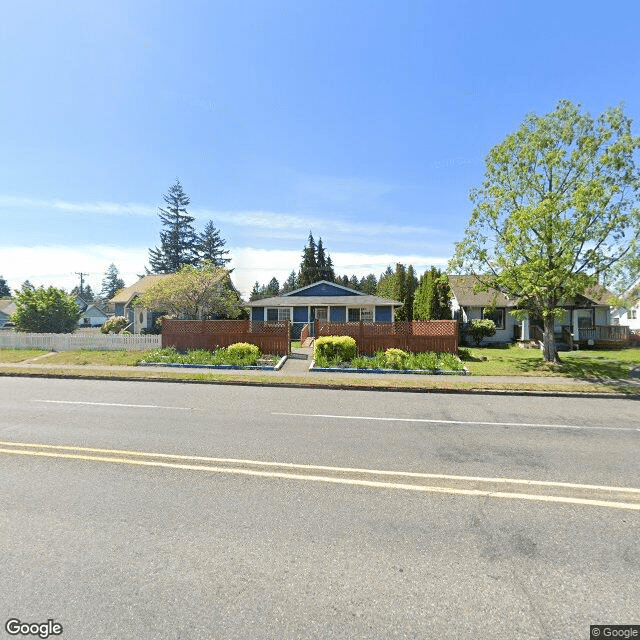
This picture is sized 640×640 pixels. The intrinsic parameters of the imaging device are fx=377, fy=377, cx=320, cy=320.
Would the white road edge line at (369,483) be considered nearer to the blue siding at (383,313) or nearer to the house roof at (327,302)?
the house roof at (327,302)

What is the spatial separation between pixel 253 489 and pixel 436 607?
2667 mm

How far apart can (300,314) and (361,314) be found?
518 cm

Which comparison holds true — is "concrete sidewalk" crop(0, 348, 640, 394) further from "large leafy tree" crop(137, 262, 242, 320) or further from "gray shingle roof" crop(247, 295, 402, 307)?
"gray shingle roof" crop(247, 295, 402, 307)

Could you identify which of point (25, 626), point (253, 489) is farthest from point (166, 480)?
point (25, 626)

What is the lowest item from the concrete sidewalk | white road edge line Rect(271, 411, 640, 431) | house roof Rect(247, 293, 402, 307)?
white road edge line Rect(271, 411, 640, 431)

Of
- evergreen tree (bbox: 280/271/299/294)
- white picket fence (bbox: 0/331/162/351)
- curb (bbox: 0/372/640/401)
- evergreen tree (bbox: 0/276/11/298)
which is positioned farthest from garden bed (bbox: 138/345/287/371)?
evergreen tree (bbox: 0/276/11/298)

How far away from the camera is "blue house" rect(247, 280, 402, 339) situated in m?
31.3

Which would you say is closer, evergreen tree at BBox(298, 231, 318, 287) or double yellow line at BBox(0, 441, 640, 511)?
double yellow line at BBox(0, 441, 640, 511)

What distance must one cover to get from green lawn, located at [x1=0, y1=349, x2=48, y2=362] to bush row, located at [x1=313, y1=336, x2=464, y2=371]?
52.8 feet

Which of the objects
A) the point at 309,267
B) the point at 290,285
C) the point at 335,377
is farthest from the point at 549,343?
the point at 290,285

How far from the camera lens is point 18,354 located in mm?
21406

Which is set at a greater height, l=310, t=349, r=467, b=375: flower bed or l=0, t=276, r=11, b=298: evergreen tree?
l=0, t=276, r=11, b=298: evergreen tree

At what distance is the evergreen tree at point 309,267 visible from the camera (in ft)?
202

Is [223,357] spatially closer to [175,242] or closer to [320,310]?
[320,310]
